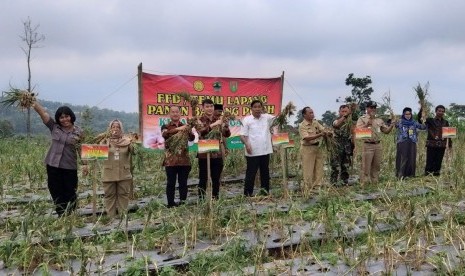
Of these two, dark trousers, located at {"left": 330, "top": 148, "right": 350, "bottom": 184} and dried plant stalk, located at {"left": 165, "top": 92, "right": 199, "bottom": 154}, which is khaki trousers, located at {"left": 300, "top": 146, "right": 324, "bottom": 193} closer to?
dark trousers, located at {"left": 330, "top": 148, "right": 350, "bottom": 184}

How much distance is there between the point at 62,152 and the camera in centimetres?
443

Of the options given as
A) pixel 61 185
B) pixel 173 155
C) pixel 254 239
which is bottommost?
pixel 254 239

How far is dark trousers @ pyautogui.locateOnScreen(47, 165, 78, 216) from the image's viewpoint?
4477 mm

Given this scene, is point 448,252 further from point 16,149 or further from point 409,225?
point 16,149

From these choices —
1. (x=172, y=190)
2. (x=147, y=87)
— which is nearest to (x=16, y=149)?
(x=147, y=87)

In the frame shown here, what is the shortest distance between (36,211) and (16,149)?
718 cm

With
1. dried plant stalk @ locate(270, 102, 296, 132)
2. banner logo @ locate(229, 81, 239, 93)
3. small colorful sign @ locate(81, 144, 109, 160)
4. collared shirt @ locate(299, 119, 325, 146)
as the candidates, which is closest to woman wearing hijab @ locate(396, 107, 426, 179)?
collared shirt @ locate(299, 119, 325, 146)

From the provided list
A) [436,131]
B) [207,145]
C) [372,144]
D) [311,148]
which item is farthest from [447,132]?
[207,145]

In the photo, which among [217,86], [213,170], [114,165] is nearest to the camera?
[114,165]

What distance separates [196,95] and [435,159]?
3833mm

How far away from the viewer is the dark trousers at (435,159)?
6.71 metres

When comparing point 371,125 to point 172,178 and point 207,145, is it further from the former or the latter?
point 172,178

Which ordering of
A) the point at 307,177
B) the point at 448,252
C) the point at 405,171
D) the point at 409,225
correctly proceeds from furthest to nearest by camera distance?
the point at 405,171 < the point at 307,177 < the point at 409,225 < the point at 448,252

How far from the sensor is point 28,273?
296 cm
